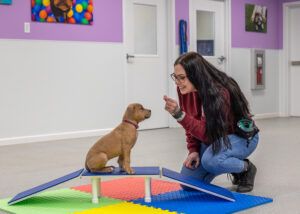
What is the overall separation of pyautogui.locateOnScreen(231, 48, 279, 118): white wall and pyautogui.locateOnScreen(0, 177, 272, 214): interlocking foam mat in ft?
15.4

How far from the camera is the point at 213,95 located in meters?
2.09

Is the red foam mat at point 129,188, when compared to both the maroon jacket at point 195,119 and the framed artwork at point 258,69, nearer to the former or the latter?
the maroon jacket at point 195,119

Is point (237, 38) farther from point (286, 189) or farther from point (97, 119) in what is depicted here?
point (286, 189)

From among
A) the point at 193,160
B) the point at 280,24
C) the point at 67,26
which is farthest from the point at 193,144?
the point at 280,24

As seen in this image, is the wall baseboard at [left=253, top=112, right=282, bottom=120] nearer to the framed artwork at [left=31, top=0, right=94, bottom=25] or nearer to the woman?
the framed artwork at [left=31, top=0, right=94, bottom=25]

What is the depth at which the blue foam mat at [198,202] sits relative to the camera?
1984mm

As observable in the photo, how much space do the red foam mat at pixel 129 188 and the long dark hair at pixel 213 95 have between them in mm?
457

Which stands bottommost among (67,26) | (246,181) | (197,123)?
(246,181)

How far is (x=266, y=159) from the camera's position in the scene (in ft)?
11.3

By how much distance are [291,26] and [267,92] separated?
124cm

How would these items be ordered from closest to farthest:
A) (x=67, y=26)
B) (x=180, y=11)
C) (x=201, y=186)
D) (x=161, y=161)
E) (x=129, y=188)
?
(x=201, y=186)
(x=129, y=188)
(x=161, y=161)
(x=67, y=26)
(x=180, y=11)

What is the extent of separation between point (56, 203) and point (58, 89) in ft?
9.32

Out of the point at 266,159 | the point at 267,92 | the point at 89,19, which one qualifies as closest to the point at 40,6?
the point at 89,19

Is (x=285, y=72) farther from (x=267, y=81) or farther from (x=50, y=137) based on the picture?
(x=50, y=137)
